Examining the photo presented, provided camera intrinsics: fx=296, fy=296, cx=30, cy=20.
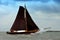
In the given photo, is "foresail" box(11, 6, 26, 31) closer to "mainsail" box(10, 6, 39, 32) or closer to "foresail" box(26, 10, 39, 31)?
"mainsail" box(10, 6, 39, 32)

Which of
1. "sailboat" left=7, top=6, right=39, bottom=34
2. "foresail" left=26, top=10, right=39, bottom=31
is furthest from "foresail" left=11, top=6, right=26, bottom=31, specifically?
"foresail" left=26, top=10, right=39, bottom=31

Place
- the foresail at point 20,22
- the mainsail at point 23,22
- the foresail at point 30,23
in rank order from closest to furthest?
the foresail at point 20,22 < the mainsail at point 23,22 < the foresail at point 30,23

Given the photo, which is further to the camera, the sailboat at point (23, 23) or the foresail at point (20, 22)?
the sailboat at point (23, 23)

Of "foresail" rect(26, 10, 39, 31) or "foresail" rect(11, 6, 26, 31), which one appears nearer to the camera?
"foresail" rect(11, 6, 26, 31)

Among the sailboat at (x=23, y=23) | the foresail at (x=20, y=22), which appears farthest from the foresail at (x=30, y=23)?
the foresail at (x=20, y=22)

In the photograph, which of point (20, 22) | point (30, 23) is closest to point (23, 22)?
point (20, 22)

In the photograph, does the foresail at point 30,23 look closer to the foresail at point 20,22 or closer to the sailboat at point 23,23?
the sailboat at point 23,23

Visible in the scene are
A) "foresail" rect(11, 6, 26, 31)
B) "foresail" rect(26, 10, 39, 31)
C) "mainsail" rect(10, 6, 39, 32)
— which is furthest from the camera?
"foresail" rect(26, 10, 39, 31)

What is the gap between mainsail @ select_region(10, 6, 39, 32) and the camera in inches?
2825

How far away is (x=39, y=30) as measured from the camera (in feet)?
250

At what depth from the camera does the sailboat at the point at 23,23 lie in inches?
2827

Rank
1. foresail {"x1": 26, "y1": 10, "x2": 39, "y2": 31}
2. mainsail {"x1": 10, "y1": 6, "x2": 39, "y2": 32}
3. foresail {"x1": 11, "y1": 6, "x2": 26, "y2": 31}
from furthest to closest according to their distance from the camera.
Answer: foresail {"x1": 26, "y1": 10, "x2": 39, "y2": 31} < mainsail {"x1": 10, "y1": 6, "x2": 39, "y2": 32} < foresail {"x1": 11, "y1": 6, "x2": 26, "y2": 31}

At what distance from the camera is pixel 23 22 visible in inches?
2859

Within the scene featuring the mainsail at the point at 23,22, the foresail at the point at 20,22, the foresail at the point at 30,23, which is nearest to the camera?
the foresail at the point at 20,22
